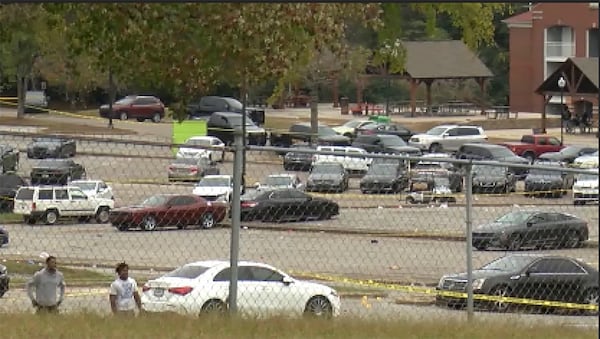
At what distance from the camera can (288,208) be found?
1109 cm

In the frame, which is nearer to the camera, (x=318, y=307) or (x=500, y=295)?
(x=318, y=307)

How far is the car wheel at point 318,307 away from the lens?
11331mm

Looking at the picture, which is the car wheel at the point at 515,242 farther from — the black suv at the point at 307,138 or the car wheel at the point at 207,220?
the black suv at the point at 307,138

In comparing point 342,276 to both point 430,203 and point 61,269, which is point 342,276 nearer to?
point 430,203

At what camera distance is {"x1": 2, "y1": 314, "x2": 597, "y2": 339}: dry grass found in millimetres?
9789

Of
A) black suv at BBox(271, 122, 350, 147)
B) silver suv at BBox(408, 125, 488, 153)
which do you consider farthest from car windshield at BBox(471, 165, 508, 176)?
silver suv at BBox(408, 125, 488, 153)

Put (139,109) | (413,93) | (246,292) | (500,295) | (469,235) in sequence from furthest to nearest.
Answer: (413,93)
(139,109)
(500,295)
(246,292)
(469,235)

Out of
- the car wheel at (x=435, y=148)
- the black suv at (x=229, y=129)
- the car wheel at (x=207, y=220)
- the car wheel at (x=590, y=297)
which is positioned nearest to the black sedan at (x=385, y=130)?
the car wheel at (x=435, y=148)

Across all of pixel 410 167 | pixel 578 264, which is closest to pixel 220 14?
pixel 410 167

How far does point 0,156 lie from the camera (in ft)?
37.0

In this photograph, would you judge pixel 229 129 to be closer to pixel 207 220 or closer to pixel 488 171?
pixel 488 171

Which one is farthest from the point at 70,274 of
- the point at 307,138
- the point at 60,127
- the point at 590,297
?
the point at 307,138

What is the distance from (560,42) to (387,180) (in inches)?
2468

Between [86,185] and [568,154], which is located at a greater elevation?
[86,185]
